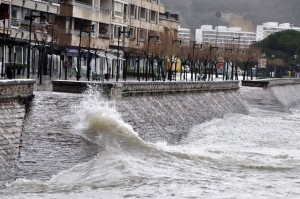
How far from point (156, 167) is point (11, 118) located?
13.1ft

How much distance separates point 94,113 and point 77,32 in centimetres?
4397

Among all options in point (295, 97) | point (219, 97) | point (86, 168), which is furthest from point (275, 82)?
point (86, 168)

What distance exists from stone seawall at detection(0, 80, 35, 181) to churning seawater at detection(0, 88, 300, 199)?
735mm

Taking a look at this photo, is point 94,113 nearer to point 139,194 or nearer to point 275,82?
point 139,194

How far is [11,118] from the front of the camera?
1964 centimetres

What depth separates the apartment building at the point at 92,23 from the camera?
192ft

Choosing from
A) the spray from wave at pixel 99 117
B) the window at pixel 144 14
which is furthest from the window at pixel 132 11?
the spray from wave at pixel 99 117

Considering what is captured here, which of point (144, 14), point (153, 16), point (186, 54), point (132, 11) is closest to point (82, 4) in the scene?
point (132, 11)

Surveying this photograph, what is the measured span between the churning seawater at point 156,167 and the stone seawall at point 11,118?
2.41 ft

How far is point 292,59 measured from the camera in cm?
13625

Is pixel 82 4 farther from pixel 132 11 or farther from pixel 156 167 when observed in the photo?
pixel 156 167

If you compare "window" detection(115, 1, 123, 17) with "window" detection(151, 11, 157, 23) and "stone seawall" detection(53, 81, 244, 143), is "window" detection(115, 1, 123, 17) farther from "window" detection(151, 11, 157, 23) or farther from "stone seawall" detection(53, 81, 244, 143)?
"stone seawall" detection(53, 81, 244, 143)

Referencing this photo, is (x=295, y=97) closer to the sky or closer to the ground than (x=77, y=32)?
closer to the ground

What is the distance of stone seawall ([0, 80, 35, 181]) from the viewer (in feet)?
57.2
